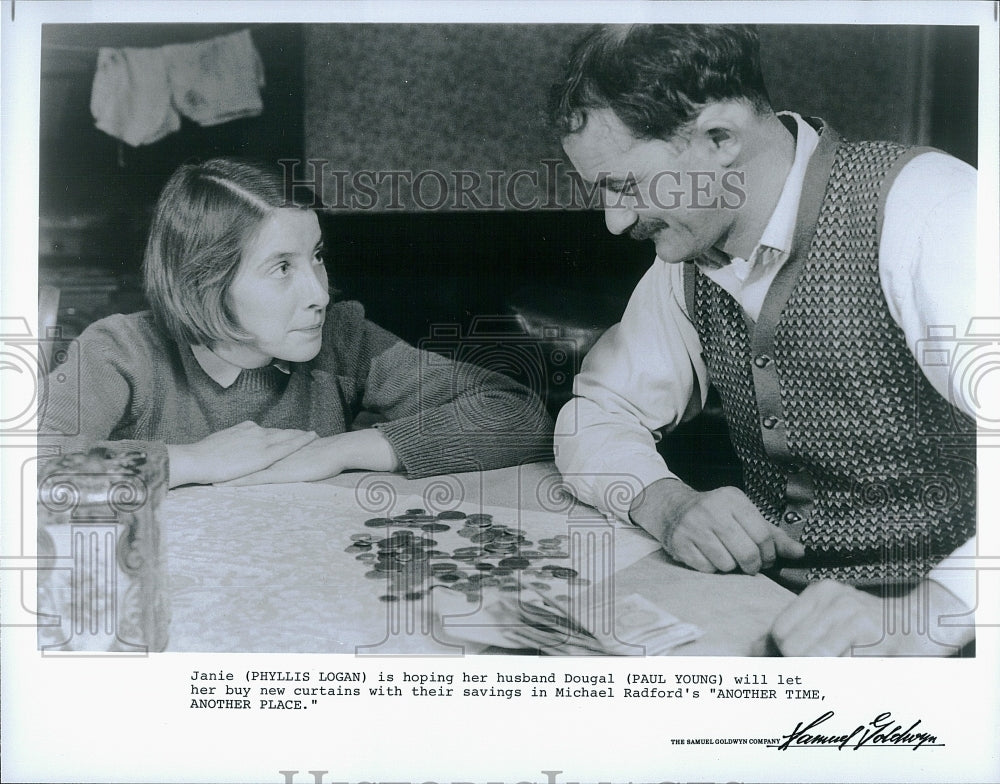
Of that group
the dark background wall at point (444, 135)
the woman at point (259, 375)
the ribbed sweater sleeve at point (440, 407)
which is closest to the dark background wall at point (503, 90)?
the dark background wall at point (444, 135)

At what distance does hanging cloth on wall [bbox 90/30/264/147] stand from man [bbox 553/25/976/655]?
0.75m

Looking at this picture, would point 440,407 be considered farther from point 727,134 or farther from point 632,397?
point 727,134

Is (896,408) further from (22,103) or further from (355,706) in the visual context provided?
(22,103)

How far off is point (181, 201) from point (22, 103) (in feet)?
1.56

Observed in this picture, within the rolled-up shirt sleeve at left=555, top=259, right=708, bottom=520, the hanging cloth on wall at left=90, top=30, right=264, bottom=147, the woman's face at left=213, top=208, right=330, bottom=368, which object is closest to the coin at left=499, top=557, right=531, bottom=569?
the rolled-up shirt sleeve at left=555, top=259, right=708, bottom=520

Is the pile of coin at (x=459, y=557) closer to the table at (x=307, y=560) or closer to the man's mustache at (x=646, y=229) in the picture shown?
the table at (x=307, y=560)

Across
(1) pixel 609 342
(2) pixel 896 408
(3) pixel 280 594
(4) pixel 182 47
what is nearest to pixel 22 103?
(4) pixel 182 47

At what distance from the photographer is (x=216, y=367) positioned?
7.18 ft

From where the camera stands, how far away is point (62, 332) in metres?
2.21

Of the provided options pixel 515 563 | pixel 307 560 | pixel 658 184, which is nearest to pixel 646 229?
pixel 658 184

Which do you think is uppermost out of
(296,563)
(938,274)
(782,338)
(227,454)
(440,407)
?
(938,274)
